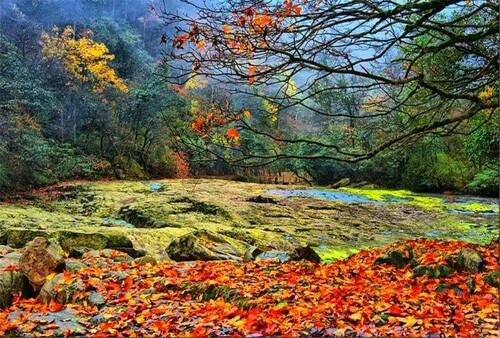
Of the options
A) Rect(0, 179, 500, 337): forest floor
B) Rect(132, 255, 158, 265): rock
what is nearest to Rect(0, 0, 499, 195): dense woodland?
Rect(0, 179, 500, 337): forest floor

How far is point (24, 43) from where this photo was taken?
23672 mm

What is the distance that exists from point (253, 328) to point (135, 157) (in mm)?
25636

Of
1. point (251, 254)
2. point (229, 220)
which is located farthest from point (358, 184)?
point (251, 254)

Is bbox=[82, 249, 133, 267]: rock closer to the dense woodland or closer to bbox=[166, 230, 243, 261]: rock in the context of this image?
bbox=[166, 230, 243, 261]: rock

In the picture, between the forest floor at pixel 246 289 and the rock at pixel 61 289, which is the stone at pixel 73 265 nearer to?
the forest floor at pixel 246 289

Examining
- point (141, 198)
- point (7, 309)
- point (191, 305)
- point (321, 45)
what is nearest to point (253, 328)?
point (191, 305)

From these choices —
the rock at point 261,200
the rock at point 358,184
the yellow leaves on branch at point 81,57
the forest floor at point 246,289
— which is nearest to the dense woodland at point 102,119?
the yellow leaves on branch at point 81,57

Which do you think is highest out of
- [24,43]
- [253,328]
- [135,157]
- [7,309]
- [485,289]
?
[24,43]

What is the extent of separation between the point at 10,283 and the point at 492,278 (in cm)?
554

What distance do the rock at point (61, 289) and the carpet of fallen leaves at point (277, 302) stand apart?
5 cm

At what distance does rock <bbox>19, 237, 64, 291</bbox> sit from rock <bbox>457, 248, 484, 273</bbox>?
513 centimetres

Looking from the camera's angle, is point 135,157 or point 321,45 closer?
point 321,45

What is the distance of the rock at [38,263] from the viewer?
196 inches

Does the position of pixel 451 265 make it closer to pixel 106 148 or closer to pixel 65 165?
pixel 65 165
